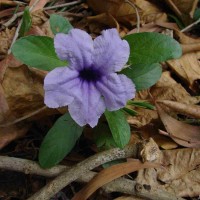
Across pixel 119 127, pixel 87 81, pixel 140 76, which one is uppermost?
pixel 87 81

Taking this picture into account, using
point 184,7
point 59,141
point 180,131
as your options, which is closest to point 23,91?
point 59,141

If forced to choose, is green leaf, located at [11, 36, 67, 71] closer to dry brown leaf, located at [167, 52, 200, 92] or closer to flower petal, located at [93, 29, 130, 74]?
flower petal, located at [93, 29, 130, 74]

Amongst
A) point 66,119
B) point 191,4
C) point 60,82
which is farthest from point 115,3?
point 60,82

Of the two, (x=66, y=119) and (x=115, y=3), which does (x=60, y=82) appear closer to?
(x=66, y=119)

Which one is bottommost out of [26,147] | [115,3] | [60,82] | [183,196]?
[183,196]

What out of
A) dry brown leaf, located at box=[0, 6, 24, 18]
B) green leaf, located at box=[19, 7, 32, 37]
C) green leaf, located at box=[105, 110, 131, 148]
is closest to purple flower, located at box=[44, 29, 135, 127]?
green leaf, located at box=[105, 110, 131, 148]

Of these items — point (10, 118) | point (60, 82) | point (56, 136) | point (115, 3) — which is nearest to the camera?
point (60, 82)

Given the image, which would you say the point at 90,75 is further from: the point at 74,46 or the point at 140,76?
the point at 140,76
